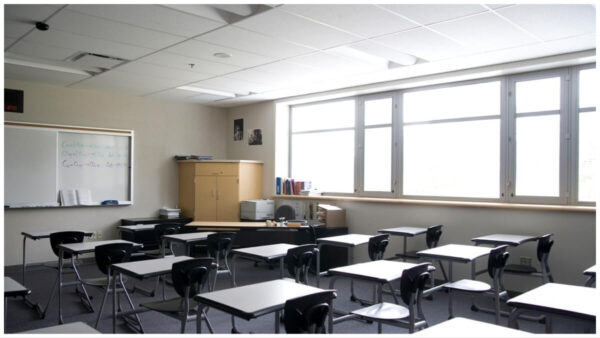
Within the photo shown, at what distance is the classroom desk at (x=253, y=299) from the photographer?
2.38 meters

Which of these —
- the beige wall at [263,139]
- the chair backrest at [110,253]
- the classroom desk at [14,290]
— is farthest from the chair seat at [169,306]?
the beige wall at [263,139]

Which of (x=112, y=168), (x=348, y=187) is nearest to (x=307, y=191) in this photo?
(x=348, y=187)

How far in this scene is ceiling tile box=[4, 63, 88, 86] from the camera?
5.98 metres

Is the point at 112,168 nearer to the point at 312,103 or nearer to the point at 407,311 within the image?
the point at 312,103

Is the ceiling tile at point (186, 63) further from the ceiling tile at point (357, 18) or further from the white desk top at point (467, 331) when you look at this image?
the white desk top at point (467, 331)

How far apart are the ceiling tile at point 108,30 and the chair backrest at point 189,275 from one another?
2.29 metres

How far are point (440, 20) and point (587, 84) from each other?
2352mm

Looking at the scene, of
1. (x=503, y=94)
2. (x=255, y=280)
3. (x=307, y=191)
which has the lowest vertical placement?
(x=255, y=280)

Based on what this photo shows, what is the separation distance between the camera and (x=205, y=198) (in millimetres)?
8141

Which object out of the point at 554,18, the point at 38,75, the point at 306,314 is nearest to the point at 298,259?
the point at 306,314

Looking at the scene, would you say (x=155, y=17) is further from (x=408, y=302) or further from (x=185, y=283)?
(x=408, y=302)

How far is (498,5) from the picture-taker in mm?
3684

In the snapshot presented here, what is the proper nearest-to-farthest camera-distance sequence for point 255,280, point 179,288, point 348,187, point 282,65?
point 179,288 → point 282,65 → point 255,280 → point 348,187

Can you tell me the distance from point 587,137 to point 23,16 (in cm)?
579
